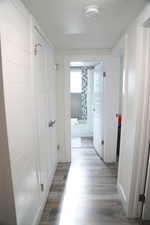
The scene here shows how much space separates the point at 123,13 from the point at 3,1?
3.45ft

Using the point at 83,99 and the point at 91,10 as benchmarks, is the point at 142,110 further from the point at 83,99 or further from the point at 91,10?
the point at 83,99

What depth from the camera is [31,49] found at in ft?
4.46

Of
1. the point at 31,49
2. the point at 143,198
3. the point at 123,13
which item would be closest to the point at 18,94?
the point at 31,49

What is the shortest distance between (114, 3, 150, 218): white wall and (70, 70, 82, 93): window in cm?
301

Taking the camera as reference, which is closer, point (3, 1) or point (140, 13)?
point (3, 1)

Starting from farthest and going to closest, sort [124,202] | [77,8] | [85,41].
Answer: [85,41], [124,202], [77,8]

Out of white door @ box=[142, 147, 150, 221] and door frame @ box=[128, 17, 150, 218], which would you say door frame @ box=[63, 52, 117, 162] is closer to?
door frame @ box=[128, 17, 150, 218]

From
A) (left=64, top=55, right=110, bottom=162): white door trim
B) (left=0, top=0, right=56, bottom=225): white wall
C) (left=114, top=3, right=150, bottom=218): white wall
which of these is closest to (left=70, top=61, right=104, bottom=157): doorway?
(left=64, top=55, right=110, bottom=162): white door trim

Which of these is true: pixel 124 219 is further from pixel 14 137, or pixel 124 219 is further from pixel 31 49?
pixel 31 49

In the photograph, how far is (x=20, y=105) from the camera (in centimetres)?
113

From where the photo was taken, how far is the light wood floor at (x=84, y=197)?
1581 mm

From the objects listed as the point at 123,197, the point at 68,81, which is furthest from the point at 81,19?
the point at 123,197

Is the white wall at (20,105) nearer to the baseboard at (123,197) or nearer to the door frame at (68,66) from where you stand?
the baseboard at (123,197)

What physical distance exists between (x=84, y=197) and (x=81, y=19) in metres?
2.19
